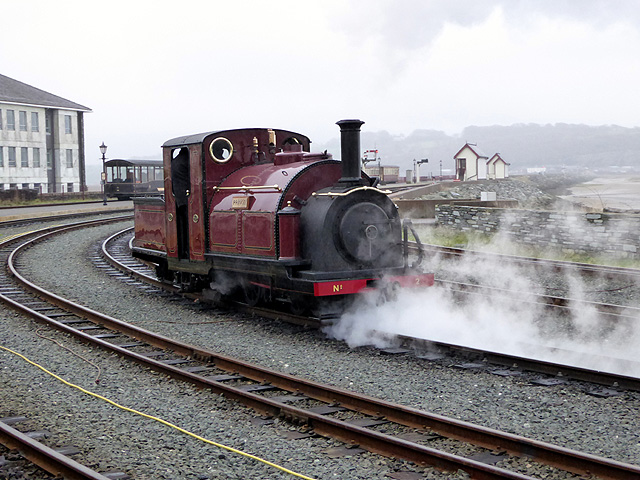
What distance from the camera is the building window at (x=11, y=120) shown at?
49.2 metres

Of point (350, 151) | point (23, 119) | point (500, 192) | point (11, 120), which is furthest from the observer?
point (500, 192)

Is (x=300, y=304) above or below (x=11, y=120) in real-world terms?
below

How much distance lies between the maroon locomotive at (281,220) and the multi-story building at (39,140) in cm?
4233

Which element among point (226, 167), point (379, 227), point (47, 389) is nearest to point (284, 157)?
point (226, 167)

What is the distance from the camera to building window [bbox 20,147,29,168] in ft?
167

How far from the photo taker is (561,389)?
21.8 ft

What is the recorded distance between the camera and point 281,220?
9211 millimetres

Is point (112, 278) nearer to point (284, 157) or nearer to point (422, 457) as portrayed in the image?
point (284, 157)

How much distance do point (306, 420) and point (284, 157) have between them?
17.3ft

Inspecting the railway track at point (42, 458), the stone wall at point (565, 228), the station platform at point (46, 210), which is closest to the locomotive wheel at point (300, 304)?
the railway track at point (42, 458)

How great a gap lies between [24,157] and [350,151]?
47.6m

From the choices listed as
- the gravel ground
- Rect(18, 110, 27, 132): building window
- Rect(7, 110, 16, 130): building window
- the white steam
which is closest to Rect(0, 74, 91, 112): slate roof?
Rect(7, 110, 16, 130): building window

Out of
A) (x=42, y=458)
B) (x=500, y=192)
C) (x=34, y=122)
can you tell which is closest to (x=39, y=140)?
(x=34, y=122)

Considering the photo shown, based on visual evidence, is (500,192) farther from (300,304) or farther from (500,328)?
(300,304)
